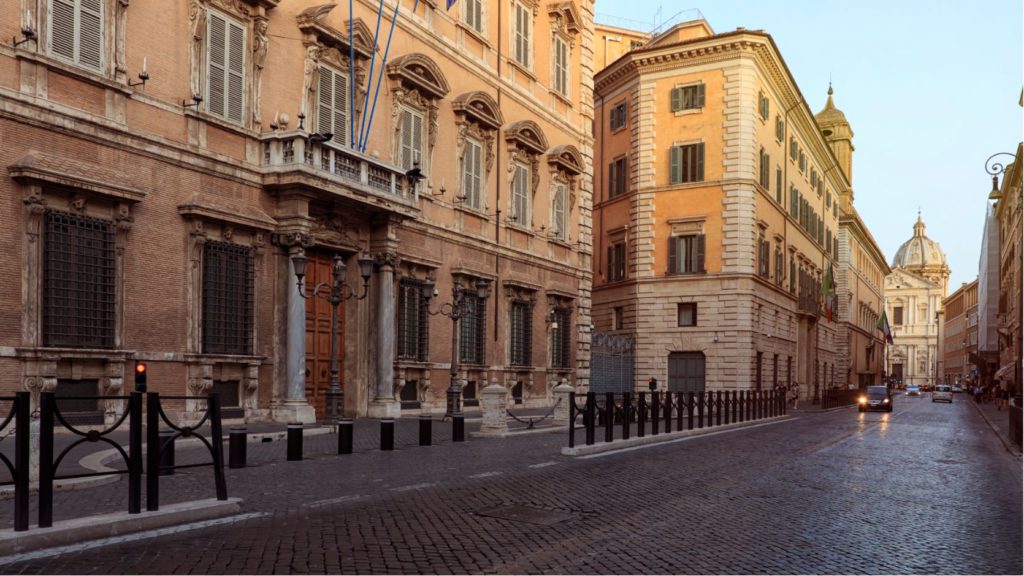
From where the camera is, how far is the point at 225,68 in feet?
65.4

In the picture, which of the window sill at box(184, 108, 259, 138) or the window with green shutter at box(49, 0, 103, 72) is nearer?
the window with green shutter at box(49, 0, 103, 72)

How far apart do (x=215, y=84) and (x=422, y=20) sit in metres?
8.37

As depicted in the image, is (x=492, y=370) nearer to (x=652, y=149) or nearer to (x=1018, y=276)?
(x=652, y=149)

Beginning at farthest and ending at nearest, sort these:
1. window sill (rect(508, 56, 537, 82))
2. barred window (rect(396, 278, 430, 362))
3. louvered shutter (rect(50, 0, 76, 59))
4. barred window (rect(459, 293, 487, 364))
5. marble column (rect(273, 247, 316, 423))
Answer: window sill (rect(508, 56, 537, 82)) < barred window (rect(459, 293, 487, 364)) < barred window (rect(396, 278, 430, 362)) < marble column (rect(273, 247, 316, 423)) < louvered shutter (rect(50, 0, 76, 59))

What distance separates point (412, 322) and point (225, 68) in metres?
8.98

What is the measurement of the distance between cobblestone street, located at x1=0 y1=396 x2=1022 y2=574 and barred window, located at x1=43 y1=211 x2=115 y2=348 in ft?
17.7

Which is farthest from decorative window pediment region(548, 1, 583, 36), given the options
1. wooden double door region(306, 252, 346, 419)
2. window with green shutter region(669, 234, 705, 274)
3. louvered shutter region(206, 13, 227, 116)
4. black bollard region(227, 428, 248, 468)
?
black bollard region(227, 428, 248, 468)

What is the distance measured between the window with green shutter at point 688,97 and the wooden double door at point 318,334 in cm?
2669

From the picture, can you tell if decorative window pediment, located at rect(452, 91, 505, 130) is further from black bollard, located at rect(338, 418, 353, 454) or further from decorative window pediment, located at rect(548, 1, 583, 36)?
black bollard, located at rect(338, 418, 353, 454)

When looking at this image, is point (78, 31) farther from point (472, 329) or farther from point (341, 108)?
point (472, 329)

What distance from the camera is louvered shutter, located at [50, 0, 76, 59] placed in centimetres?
1630

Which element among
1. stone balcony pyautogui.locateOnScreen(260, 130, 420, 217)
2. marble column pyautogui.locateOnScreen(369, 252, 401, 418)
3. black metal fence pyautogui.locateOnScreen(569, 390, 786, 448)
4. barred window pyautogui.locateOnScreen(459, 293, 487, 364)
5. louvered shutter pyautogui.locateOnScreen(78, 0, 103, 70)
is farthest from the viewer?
barred window pyautogui.locateOnScreen(459, 293, 487, 364)

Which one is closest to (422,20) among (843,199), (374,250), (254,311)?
(374,250)

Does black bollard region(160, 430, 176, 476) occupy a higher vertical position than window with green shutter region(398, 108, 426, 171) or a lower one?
lower
